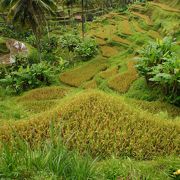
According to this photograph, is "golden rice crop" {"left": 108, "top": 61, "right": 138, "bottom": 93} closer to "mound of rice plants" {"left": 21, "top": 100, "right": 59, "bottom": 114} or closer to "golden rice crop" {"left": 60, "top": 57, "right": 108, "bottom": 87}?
"golden rice crop" {"left": 60, "top": 57, "right": 108, "bottom": 87}

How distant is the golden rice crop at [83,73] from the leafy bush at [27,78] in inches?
48.7

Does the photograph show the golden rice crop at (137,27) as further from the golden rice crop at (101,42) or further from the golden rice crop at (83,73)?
the golden rice crop at (83,73)

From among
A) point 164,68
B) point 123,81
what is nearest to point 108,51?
point 123,81

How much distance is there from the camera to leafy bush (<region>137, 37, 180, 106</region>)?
10050 millimetres

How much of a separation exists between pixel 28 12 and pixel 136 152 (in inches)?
594

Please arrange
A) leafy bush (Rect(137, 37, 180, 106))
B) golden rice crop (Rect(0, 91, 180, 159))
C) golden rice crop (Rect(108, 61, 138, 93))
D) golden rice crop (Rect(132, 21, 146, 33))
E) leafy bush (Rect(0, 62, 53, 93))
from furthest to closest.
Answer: golden rice crop (Rect(132, 21, 146, 33))
leafy bush (Rect(0, 62, 53, 93))
golden rice crop (Rect(108, 61, 138, 93))
leafy bush (Rect(137, 37, 180, 106))
golden rice crop (Rect(0, 91, 180, 159))

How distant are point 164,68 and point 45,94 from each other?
583 centimetres

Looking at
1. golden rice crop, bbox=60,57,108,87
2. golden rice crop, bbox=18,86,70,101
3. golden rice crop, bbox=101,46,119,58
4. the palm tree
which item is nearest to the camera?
golden rice crop, bbox=18,86,70,101

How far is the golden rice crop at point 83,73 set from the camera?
16719 millimetres

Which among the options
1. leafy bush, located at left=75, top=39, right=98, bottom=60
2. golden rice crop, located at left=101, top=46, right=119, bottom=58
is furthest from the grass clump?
golden rice crop, located at left=101, top=46, right=119, bottom=58

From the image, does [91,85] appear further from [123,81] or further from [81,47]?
[81,47]

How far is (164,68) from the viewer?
1047 centimetres

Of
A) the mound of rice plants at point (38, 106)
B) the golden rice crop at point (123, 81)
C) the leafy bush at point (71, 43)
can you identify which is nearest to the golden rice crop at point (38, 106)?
the mound of rice plants at point (38, 106)

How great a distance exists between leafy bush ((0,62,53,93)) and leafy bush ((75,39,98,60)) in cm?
503
